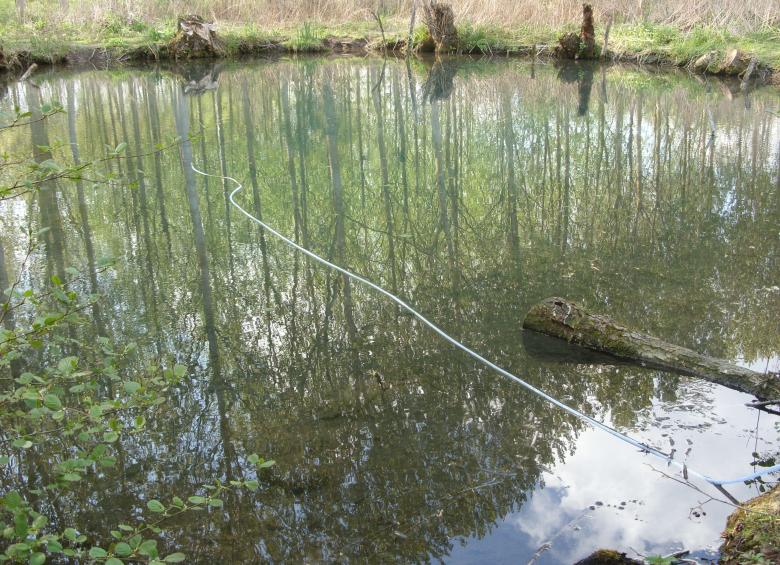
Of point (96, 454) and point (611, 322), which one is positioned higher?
point (96, 454)

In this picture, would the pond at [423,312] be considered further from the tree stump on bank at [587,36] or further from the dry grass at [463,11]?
the tree stump on bank at [587,36]

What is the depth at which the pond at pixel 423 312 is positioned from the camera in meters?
3.00

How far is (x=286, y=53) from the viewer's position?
2133cm

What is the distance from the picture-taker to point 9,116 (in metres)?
2.11

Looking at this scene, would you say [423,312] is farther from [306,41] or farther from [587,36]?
[306,41]

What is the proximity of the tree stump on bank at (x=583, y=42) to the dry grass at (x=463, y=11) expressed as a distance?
57cm

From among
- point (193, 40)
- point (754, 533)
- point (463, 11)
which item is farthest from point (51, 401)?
point (463, 11)

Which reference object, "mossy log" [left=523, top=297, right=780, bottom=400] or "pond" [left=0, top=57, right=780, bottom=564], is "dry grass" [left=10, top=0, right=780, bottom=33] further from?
"mossy log" [left=523, top=297, right=780, bottom=400]

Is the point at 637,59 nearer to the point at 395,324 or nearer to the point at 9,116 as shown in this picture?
the point at 395,324

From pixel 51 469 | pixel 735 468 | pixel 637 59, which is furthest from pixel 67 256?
pixel 637 59

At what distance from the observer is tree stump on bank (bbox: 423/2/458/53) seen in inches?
774

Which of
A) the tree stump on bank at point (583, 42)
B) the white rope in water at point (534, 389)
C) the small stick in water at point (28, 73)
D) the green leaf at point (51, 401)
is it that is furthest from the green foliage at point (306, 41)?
the green leaf at point (51, 401)

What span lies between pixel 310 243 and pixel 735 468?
389cm

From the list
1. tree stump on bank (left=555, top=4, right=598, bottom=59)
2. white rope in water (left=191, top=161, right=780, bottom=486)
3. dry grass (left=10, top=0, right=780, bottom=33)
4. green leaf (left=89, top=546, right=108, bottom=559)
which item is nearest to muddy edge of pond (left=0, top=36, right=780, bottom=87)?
tree stump on bank (left=555, top=4, right=598, bottom=59)
